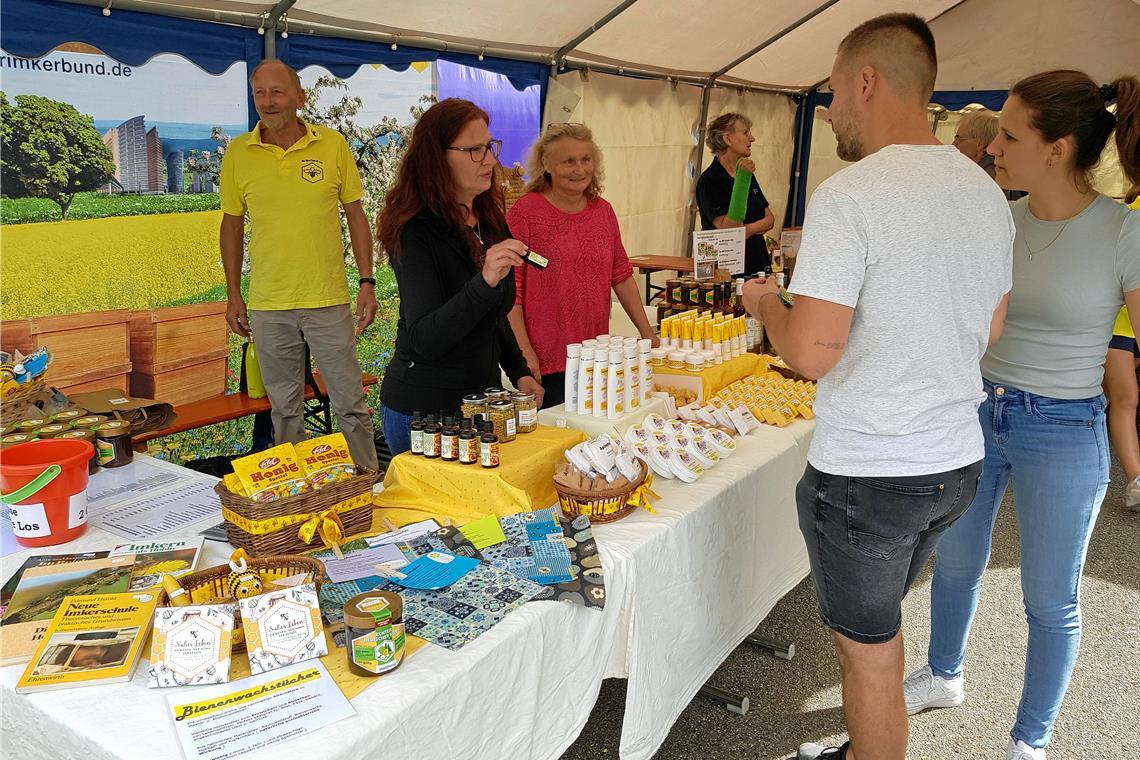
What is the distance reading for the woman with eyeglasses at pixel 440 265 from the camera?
209 centimetres

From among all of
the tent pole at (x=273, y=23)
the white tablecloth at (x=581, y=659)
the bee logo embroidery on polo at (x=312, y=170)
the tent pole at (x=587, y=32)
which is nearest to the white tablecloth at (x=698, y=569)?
the white tablecloth at (x=581, y=659)

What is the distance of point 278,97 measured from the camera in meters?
3.40

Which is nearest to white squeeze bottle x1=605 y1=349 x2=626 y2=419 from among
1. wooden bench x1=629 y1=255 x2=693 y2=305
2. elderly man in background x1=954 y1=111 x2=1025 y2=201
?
elderly man in background x1=954 y1=111 x2=1025 y2=201

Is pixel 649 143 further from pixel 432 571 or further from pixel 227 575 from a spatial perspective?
pixel 227 575

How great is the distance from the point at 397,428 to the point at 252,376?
194 centimetres

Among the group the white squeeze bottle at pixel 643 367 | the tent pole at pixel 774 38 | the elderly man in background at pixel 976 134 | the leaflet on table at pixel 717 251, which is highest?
the tent pole at pixel 774 38

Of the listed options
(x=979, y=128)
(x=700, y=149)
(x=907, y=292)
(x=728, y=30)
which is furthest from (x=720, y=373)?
(x=700, y=149)

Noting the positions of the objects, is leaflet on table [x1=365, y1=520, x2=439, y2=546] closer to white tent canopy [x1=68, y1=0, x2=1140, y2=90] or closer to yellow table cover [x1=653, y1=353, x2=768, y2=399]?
yellow table cover [x1=653, y1=353, x2=768, y2=399]

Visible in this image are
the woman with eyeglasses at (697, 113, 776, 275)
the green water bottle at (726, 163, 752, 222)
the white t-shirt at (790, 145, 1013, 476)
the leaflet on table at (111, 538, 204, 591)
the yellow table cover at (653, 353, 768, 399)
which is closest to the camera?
the white t-shirt at (790, 145, 1013, 476)

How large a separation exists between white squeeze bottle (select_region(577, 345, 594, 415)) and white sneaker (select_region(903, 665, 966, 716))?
1.25 meters

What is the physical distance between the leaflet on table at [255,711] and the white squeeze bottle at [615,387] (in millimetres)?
1231

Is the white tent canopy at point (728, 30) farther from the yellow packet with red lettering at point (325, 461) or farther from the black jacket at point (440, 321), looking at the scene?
the yellow packet with red lettering at point (325, 461)

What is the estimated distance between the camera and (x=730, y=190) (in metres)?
4.80

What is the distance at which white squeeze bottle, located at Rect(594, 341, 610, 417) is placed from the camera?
2.32 metres
